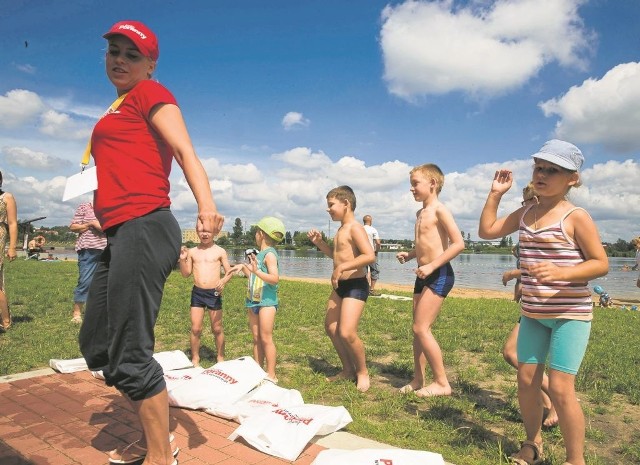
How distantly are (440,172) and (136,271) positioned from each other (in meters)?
3.34

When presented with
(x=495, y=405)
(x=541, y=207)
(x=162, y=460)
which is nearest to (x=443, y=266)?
(x=495, y=405)

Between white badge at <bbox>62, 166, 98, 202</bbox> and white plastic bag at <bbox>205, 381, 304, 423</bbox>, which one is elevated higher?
white badge at <bbox>62, 166, 98, 202</bbox>

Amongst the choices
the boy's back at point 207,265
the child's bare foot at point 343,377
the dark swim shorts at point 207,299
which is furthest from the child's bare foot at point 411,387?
the boy's back at point 207,265

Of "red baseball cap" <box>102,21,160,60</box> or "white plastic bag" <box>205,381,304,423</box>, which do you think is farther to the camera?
"white plastic bag" <box>205,381,304,423</box>

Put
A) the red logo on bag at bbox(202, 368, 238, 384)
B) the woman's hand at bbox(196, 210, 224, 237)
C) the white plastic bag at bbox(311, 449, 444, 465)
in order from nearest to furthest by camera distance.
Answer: the woman's hand at bbox(196, 210, 224, 237) → the white plastic bag at bbox(311, 449, 444, 465) → the red logo on bag at bbox(202, 368, 238, 384)

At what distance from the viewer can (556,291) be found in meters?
2.79

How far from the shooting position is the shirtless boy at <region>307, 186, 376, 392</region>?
4.63 m

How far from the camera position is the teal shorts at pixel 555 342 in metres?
2.73

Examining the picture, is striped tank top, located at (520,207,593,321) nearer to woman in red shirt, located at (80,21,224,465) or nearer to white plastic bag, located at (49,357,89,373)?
woman in red shirt, located at (80,21,224,465)

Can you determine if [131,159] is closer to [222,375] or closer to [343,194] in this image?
[222,375]

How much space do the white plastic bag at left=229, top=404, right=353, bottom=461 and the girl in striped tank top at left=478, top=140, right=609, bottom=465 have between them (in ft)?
4.01

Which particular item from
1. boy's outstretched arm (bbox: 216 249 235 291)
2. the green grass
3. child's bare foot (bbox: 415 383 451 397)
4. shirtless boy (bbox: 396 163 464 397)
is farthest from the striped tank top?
boy's outstretched arm (bbox: 216 249 235 291)

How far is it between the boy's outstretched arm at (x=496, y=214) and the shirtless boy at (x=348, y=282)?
1491 mm

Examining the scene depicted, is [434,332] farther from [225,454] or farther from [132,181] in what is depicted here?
[132,181]
